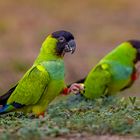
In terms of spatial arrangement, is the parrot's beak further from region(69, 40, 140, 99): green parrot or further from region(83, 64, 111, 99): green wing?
region(83, 64, 111, 99): green wing

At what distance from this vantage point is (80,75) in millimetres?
15586

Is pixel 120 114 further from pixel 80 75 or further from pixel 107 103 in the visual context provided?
pixel 80 75

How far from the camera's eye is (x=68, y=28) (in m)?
20.1

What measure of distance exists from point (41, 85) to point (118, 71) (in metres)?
1.07

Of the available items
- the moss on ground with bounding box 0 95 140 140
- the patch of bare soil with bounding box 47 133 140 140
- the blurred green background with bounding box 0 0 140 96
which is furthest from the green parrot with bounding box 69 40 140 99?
the blurred green background with bounding box 0 0 140 96

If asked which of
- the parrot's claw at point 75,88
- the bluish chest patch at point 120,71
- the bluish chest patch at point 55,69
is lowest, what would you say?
the parrot's claw at point 75,88

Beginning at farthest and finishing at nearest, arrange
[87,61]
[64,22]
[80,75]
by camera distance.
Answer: [64,22], [87,61], [80,75]

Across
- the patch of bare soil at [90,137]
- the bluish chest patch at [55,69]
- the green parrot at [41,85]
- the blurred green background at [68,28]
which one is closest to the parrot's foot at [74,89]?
the green parrot at [41,85]

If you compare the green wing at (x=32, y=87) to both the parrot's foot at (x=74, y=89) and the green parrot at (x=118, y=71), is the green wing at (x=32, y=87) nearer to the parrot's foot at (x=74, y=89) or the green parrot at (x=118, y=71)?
the parrot's foot at (x=74, y=89)

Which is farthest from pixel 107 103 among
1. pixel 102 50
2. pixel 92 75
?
pixel 102 50

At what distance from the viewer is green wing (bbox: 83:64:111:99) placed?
8.49m

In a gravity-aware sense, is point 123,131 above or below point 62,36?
below

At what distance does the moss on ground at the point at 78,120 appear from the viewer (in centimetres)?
657

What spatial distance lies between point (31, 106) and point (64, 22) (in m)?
12.8
